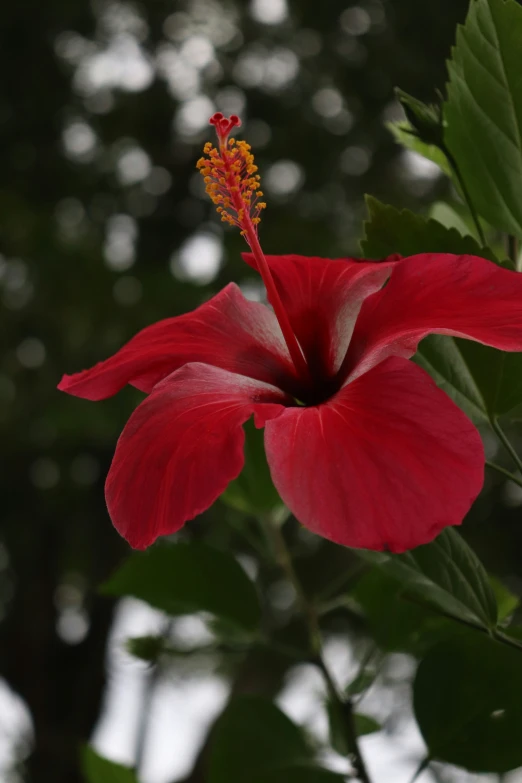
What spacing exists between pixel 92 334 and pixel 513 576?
1.90 metres

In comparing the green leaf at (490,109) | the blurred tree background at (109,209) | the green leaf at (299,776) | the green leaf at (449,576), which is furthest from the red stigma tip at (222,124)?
the blurred tree background at (109,209)

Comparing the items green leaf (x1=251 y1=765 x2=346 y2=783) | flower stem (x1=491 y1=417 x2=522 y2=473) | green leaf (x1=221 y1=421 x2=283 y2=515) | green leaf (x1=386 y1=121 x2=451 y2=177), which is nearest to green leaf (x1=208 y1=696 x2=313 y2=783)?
green leaf (x1=251 y1=765 x2=346 y2=783)

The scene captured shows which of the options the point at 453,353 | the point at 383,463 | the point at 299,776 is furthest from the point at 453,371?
the point at 299,776

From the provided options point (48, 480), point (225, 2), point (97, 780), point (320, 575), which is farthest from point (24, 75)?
point (97, 780)

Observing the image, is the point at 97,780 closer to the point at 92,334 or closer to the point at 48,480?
the point at 92,334

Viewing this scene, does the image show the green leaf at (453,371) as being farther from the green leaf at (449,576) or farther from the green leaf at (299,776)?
the green leaf at (299,776)

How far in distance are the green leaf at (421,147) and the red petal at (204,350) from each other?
13 centimetres

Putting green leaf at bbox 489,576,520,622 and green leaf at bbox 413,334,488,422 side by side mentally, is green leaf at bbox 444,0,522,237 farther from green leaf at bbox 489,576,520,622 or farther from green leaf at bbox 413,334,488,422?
green leaf at bbox 489,576,520,622

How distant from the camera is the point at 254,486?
1.70 ft

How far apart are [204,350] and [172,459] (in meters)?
0.09

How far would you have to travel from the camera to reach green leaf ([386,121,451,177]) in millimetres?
434

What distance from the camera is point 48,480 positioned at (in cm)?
370

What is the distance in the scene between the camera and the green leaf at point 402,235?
351mm

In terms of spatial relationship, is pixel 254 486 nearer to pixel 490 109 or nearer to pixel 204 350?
pixel 204 350
